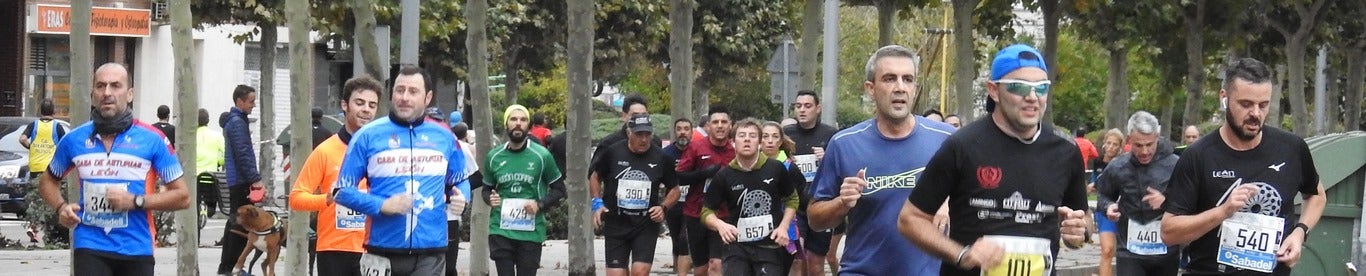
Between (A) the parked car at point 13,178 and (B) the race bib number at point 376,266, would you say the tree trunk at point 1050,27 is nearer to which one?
(A) the parked car at point 13,178

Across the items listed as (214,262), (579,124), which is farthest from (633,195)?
(214,262)

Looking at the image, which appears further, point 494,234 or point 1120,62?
point 1120,62

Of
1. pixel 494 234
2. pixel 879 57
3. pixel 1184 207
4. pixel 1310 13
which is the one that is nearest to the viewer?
pixel 879 57

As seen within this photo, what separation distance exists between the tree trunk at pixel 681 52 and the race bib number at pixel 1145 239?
6.32 meters

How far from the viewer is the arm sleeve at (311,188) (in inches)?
369

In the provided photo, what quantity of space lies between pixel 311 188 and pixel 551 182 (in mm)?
4226

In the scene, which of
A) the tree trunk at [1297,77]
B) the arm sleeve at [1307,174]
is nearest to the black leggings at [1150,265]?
the arm sleeve at [1307,174]

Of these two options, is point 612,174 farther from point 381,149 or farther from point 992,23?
point 992,23

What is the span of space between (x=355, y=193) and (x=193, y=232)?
172 inches

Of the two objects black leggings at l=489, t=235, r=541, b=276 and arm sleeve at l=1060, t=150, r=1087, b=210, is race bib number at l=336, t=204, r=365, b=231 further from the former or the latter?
arm sleeve at l=1060, t=150, r=1087, b=210

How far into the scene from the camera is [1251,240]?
8.16m

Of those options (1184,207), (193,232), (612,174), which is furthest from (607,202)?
(1184,207)

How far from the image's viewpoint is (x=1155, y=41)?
1321 inches

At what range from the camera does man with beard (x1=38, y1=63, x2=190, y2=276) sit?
8984 mm
